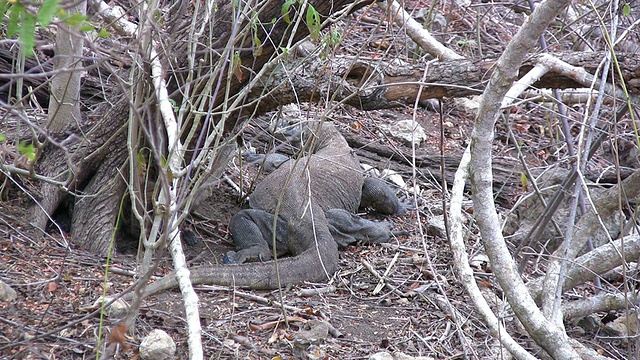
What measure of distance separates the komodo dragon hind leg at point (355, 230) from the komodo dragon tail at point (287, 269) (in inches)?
6.2

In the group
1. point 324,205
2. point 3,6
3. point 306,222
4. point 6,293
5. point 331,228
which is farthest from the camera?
point 324,205

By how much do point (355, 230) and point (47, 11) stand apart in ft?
15.5

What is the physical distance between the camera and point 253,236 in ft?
18.7

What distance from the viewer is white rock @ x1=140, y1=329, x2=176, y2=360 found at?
346 centimetres

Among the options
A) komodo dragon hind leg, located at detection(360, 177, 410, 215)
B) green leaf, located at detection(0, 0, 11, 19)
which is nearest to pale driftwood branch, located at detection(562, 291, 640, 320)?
komodo dragon hind leg, located at detection(360, 177, 410, 215)

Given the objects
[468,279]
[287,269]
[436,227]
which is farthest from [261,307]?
[436,227]

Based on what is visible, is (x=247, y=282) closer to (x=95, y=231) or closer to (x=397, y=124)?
(x=95, y=231)

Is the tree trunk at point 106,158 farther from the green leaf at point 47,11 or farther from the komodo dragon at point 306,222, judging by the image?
the green leaf at point 47,11

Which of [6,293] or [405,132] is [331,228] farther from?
[6,293]

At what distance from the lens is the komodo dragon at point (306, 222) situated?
15.8 feet

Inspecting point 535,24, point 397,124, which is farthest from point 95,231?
point 397,124

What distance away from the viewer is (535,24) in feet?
9.64

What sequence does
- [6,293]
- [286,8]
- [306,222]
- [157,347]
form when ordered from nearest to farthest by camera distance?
[157,347] → [6,293] → [286,8] → [306,222]

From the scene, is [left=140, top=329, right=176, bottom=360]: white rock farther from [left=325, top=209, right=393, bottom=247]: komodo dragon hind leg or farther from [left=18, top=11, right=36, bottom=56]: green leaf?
[left=325, top=209, right=393, bottom=247]: komodo dragon hind leg
